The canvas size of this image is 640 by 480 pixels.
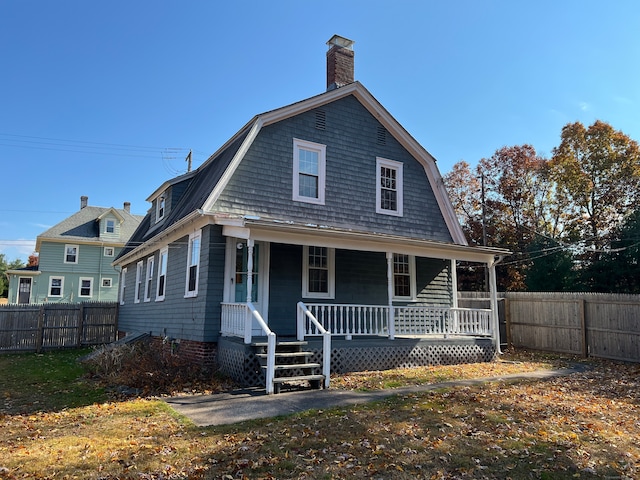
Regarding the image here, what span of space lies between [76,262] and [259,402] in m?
32.7

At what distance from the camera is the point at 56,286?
114 ft

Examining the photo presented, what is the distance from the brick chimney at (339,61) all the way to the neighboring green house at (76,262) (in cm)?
2647

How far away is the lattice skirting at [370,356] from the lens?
941cm

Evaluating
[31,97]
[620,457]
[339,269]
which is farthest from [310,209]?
[31,97]

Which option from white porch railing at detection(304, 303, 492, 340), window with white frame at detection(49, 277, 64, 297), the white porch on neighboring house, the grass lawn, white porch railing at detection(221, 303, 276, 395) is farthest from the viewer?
window with white frame at detection(49, 277, 64, 297)

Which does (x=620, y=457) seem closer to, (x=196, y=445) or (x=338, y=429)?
(x=338, y=429)

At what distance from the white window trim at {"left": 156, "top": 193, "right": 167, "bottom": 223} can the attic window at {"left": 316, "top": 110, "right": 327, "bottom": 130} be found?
6358 mm

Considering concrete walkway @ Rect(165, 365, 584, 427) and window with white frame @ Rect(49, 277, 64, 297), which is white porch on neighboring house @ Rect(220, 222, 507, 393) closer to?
concrete walkway @ Rect(165, 365, 584, 427)

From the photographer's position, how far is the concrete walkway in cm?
683

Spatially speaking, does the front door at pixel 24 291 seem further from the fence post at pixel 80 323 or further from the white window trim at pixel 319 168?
the white window trim at pixel 319 168

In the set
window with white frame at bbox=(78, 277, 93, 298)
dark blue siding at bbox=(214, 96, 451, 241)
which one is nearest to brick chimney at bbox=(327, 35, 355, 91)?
dark blue siding at bbox=(214, 96, 451, 241)

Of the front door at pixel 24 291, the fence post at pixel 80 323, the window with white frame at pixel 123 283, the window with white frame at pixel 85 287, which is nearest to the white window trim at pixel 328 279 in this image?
the fence post at pixel 80 323


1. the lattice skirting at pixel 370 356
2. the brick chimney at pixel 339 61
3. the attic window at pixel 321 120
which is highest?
the brick chimney at pixel 339 61

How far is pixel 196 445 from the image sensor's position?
5398mm
